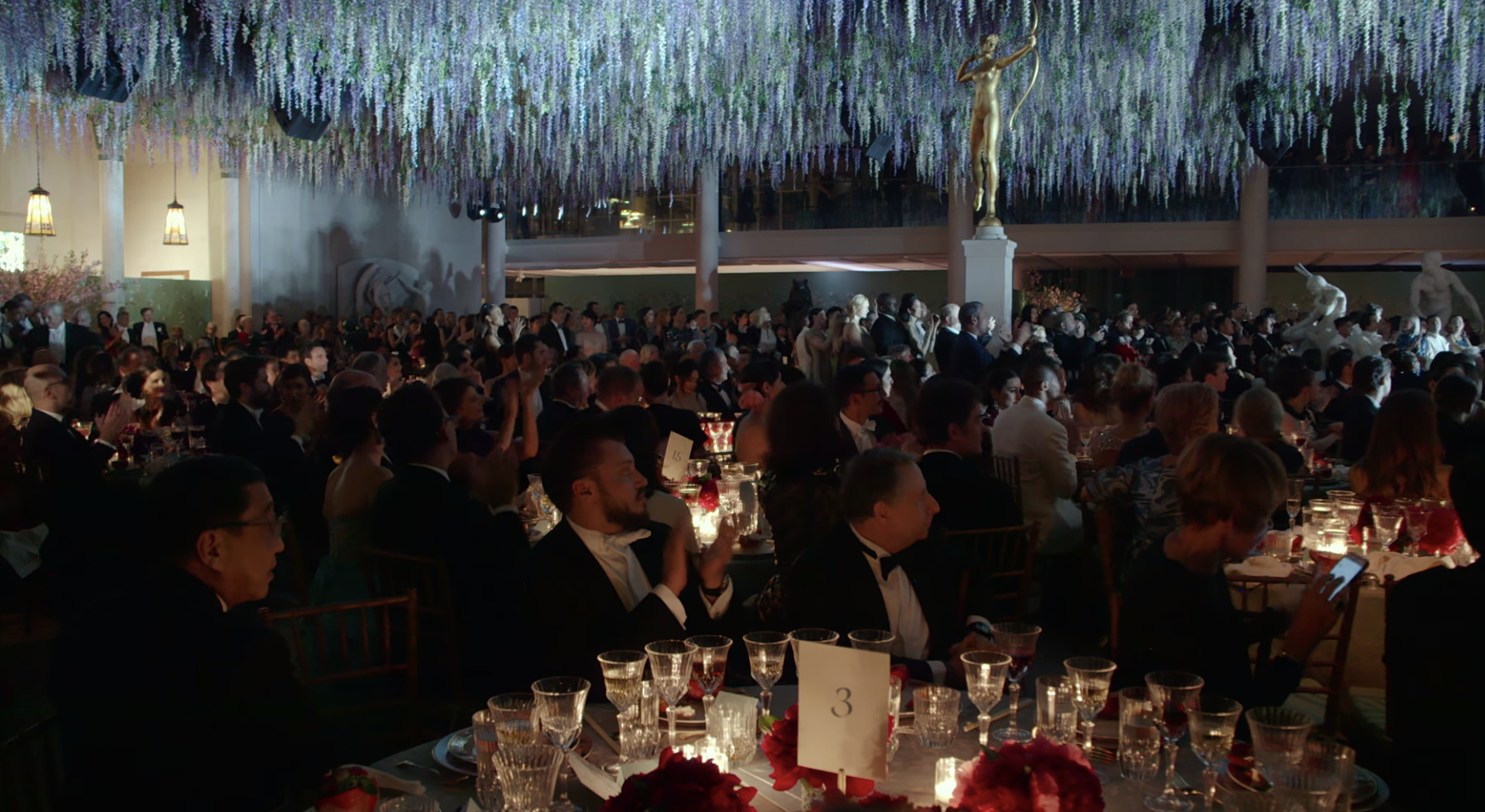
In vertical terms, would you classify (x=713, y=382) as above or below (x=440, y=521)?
above

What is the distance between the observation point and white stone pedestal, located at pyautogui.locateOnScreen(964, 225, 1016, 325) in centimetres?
1127

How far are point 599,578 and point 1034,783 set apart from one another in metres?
1.24

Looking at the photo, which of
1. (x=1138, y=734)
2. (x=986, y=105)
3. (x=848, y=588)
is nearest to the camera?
(x=1138, y=734)

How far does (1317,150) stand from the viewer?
1778 centimetres

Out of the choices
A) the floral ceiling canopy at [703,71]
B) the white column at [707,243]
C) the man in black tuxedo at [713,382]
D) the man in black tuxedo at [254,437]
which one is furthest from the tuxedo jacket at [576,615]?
the white column at [707,243]

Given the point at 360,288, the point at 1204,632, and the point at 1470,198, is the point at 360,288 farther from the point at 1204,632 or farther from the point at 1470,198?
the point at 1204,632

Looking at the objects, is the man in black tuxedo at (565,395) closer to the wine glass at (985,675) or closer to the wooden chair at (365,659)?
the wooden chair at (365,659)

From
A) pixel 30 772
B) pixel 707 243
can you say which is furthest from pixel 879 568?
pixel 707 243

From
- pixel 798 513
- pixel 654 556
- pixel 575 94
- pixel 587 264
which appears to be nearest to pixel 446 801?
pixel 654 556

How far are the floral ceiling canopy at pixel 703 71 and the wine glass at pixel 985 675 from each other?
8.07 meters

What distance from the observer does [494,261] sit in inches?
885

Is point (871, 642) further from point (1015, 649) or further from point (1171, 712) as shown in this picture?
point (1171, 712)

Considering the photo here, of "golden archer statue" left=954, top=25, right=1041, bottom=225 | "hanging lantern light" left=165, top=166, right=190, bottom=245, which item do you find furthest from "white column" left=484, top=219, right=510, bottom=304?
"golden archer statue" left=954, top=25, right=1041, bottom=225

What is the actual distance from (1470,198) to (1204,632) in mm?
18111
